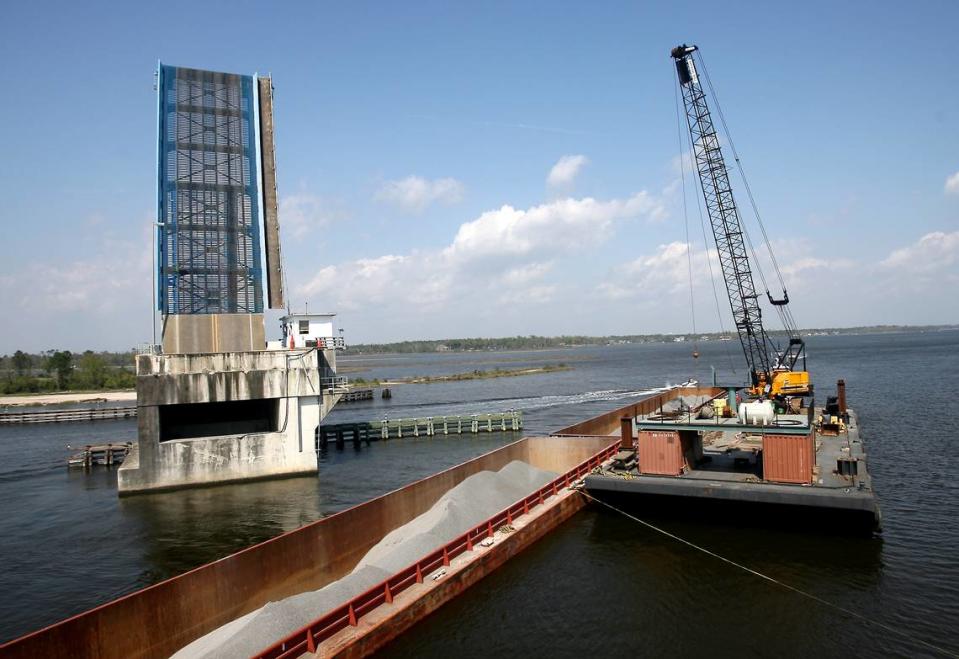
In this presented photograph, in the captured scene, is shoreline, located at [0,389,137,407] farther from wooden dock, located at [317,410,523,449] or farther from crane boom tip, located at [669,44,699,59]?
crane boom tip, located at [669,44,699,59]

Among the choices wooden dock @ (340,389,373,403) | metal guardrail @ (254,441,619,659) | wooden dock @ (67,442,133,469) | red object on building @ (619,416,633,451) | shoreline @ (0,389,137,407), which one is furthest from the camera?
shoreline @ (0,389,137,407)

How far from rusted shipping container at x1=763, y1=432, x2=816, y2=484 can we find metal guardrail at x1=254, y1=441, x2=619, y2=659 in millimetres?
8359

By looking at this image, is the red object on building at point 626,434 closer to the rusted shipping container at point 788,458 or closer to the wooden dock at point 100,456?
the rusted shipping container at point 788,458

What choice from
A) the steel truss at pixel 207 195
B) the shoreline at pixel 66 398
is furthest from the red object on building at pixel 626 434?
the shoreline at pixel 66 398

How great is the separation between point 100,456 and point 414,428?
21273 mm

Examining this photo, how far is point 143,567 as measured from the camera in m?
21.6

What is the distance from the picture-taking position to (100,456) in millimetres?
40188

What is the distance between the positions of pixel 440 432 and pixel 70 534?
28606 millimetres

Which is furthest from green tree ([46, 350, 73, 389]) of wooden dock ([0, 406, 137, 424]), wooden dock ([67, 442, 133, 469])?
wooden dock ([67, 442, 133, 469])

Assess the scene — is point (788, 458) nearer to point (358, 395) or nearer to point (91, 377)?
point (358, 395)

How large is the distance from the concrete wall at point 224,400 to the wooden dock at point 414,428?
1209 centimetres

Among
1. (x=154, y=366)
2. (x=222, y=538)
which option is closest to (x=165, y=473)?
(x=154, y=366)

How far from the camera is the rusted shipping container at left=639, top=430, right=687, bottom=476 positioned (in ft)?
80.7

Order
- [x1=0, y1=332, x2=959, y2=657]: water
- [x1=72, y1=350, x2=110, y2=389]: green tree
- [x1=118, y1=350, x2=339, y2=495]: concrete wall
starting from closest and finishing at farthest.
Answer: [x1=0, y1=332, x2=959, y2=657]: water
[x1=118, y1=350, x2=339, y2=495]: concrete wall
[x1=72, y1=350, x2=110, y2=389]: green tree
